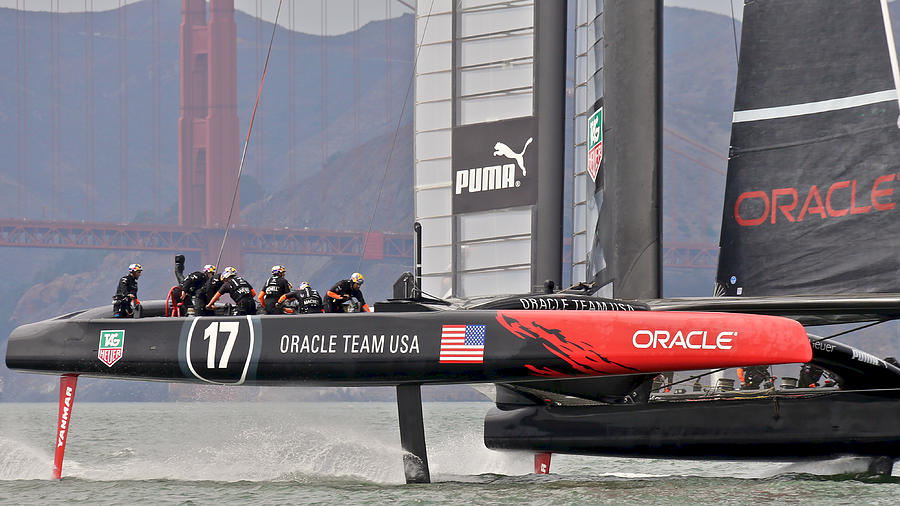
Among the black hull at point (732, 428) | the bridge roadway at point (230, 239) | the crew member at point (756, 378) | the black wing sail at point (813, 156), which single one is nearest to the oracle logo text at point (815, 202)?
the black wing sail at point (813, 156)

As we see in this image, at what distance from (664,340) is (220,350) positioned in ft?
8.75

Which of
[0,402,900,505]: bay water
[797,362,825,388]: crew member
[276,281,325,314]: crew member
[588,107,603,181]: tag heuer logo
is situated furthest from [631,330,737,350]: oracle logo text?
[588,107,603,181]: tag heuer logo

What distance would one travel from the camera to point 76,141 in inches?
3679

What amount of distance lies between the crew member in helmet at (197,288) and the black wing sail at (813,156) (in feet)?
11.2

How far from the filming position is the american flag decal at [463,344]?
6.98m

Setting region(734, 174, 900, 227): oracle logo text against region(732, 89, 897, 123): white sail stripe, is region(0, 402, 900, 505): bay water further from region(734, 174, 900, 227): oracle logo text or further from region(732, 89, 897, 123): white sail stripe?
region(732, 89, 897, 123): white sail stripe

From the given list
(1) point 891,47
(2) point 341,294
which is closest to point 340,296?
(2) point 341,294

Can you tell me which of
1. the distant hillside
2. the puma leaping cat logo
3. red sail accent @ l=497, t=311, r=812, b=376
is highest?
the distant hillside

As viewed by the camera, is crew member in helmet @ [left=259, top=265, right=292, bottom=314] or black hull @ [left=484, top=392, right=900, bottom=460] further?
crew member in helmet @ [left=259, top=265, right=292, bottom=314]

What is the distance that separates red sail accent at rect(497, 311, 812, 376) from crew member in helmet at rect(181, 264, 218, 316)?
2.41m

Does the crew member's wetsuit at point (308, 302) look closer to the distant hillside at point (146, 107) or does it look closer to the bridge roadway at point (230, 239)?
the bridge roadway at point (230, 239)

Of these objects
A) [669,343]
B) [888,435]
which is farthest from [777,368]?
[669,343]

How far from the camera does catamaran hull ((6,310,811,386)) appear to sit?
22.2 feet

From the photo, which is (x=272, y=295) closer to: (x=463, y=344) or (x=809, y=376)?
(x=463, y=344)
